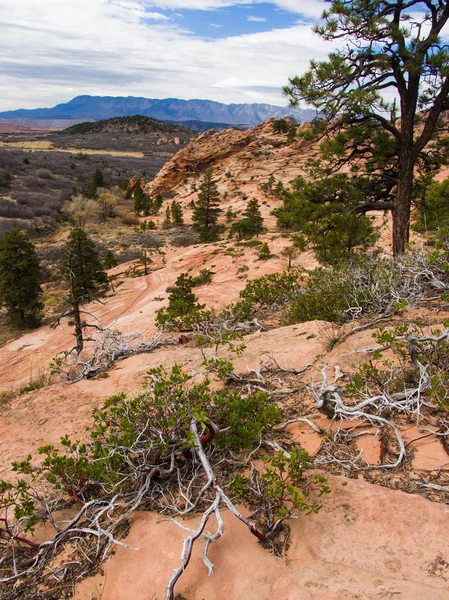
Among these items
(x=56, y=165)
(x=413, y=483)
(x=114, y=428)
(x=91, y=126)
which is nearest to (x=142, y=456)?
(x=114, y=428)

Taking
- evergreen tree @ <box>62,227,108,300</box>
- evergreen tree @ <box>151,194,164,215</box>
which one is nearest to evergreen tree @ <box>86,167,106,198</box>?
evergreen tree @ <box>151,194,164,215</box>

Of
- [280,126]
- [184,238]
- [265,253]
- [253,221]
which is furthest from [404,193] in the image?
[280,126]

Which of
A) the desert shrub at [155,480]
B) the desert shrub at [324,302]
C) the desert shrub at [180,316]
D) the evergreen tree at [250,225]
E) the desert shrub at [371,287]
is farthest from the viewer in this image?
the evergreen tree at [250,225]

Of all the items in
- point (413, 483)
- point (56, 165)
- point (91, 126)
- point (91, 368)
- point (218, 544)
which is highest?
point (91, 126)

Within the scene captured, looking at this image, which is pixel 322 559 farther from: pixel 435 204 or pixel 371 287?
pixel 435 204

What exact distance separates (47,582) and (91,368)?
3.93 m

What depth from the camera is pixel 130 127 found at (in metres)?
112

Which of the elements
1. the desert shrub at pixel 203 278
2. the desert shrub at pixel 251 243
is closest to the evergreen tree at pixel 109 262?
the desert shrub at pixel 203 278

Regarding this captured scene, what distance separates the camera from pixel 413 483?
92.6 inches

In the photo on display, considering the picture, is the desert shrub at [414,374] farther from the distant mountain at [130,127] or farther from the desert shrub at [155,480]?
the distant mountain at [130,127]

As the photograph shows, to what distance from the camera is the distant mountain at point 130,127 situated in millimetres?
108188

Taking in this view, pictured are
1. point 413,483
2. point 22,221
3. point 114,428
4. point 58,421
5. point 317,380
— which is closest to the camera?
point 413,483

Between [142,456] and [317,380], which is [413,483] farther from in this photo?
[142,456]

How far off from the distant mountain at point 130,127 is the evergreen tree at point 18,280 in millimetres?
96794
